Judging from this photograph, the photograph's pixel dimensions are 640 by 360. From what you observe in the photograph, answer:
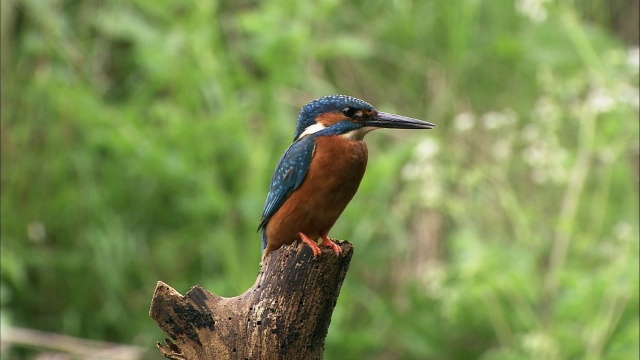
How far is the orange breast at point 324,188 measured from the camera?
2.89 meters

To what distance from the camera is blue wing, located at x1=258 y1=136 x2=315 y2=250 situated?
2957 mm

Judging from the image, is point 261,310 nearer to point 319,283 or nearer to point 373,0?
point 319,283

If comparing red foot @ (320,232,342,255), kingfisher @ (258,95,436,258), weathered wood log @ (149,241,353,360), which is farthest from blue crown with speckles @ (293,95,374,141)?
weathered wood log @ (149,241,353,360)

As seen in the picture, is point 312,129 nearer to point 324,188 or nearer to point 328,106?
point 328,106

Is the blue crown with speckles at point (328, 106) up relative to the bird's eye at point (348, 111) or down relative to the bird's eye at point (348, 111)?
up

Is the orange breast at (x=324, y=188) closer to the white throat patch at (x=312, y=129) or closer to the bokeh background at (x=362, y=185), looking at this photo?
the white throat patch at (x=312, y=129)

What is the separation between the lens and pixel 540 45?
5.68 metres

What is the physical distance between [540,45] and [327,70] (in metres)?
1.17

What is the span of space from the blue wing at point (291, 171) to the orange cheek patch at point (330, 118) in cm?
6

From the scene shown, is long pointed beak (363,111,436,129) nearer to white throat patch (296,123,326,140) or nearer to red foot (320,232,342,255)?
white throat patch (296,123,326,140)

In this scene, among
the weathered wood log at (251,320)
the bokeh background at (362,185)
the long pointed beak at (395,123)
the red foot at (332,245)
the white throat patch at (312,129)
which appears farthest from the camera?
the bokeh background at (362,185)

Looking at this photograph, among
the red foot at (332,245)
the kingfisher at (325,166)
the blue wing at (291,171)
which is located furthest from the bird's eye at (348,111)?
the red foot at (332,245)

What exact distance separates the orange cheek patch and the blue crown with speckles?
1 centimetres

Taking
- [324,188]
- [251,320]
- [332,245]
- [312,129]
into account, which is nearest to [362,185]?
[312,129]
